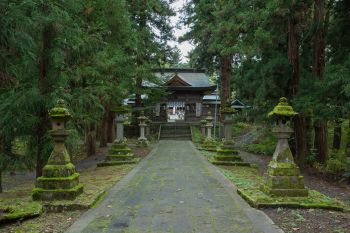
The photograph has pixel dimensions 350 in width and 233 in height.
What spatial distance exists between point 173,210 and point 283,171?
2295mm

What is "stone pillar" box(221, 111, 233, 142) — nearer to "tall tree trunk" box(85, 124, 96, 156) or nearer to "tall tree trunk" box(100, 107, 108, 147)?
"tall tree trunk" box(85, 124, 96, 156)

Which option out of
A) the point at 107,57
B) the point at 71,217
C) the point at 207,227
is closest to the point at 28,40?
the point at 71,217

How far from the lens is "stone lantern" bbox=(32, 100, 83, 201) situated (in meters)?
6.77

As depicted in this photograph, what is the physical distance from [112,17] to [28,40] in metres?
11.0

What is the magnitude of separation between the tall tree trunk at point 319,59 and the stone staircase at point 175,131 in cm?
→ 1501

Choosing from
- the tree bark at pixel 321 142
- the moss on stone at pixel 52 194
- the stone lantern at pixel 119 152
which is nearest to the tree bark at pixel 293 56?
the tree bark at pixel 321 142

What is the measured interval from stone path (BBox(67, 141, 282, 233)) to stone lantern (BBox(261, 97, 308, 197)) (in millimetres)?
704

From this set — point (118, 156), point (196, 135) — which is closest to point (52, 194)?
point (118, 156)

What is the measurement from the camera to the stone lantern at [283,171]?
278 inches

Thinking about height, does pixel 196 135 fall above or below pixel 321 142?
below

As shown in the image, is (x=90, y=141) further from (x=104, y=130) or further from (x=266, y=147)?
(x=266, y=147)

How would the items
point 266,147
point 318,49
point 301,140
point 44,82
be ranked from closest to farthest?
point 44,82 < point 318,49 < point 301,140 < point 266,147

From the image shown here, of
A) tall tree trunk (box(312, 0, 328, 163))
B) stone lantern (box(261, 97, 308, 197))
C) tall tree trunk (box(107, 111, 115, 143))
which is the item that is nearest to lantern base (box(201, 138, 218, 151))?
tall tree trunk (box(107, 111, 115, 143))

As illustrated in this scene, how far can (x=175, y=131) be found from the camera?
31094 mm
